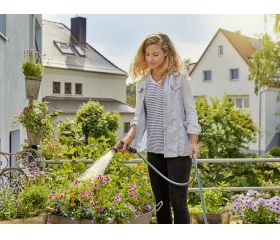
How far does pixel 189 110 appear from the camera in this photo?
2.54m

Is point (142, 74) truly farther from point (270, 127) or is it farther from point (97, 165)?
point (270, 127)

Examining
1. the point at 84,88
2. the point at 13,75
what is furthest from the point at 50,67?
the point at 13,75

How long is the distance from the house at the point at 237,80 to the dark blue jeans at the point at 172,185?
18.1 metres

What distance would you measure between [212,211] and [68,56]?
666 inches

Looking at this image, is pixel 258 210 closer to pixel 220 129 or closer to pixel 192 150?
pixel 192 150

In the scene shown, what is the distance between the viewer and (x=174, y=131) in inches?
100

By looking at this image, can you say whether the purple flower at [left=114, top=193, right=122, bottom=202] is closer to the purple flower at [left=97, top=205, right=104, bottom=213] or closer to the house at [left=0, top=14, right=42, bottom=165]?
the purple flower at [left=97, top=205, right=104, bottom=213]

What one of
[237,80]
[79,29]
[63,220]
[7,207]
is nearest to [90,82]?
[79,29]

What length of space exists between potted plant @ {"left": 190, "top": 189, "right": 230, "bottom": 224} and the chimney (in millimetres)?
17823

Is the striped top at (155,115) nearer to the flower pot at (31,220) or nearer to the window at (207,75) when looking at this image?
the flower pot at (31,220)

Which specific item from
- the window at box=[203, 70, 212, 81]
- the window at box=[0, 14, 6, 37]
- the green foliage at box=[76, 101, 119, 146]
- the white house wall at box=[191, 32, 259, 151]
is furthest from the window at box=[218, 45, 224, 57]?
the window at box=[0, 14, 6, 37]

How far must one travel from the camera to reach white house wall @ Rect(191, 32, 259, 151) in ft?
69.5
